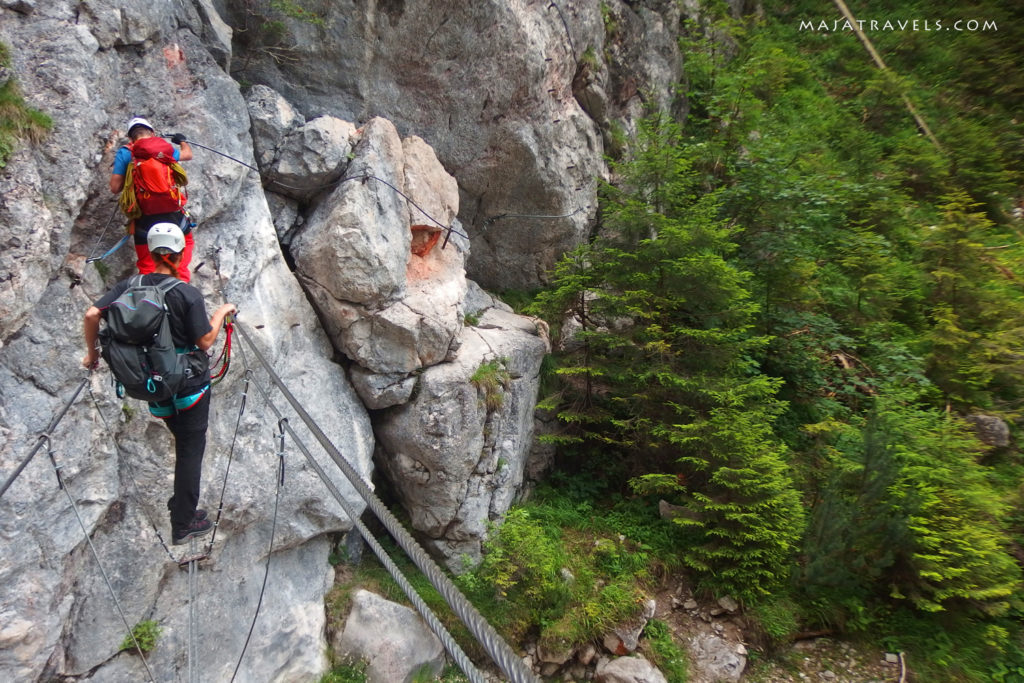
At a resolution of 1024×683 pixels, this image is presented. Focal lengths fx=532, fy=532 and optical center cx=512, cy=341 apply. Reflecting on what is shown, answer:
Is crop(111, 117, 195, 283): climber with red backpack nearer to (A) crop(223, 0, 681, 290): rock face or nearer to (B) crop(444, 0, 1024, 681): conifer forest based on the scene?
(A) crop(223, 0, 681, 290): rock face

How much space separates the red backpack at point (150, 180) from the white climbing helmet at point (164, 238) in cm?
97

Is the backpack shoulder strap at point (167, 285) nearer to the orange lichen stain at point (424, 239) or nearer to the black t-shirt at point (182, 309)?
the black t-shirt at point (182, 309)

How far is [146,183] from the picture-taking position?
13.5ft

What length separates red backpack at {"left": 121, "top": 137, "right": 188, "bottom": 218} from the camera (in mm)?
4133

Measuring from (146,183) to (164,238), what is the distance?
1.05 meters

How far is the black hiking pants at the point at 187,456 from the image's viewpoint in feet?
12.2

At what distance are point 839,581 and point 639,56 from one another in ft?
32.9

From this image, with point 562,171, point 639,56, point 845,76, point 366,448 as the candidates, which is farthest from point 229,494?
point 845,76

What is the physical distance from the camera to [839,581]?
682 centimetres

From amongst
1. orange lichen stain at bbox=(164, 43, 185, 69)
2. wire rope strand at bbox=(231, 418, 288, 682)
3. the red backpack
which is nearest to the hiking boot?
wire rope strand at bbox=(231, 418, 288, 682)

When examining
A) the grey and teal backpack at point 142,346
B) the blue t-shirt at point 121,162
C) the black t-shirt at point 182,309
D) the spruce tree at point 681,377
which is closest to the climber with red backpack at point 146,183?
the blue t-shirt at point 121,162

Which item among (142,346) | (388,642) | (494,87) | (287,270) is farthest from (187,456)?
(494,87)

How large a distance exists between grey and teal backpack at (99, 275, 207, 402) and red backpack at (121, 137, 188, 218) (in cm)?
128

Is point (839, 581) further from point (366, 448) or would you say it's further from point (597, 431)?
point (366, 448)
